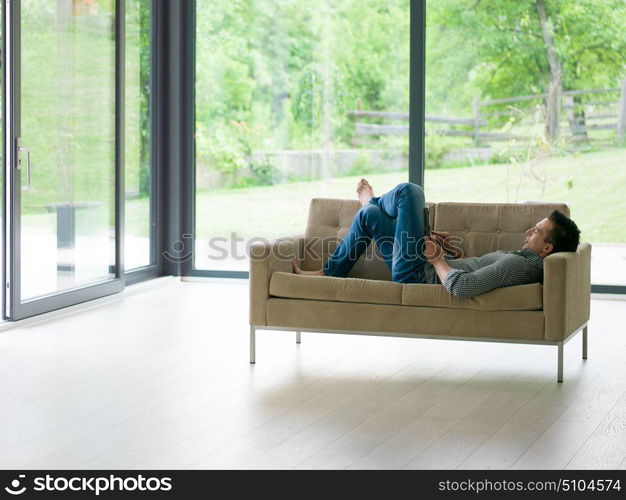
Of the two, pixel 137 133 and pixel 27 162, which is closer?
pixel 27 162

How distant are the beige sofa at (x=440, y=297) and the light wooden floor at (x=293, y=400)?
0.23m

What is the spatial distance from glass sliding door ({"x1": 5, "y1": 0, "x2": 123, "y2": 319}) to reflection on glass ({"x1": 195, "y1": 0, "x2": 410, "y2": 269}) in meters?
0.96

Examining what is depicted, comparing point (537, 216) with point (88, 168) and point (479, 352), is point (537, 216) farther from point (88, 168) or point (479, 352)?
point (88, 168)

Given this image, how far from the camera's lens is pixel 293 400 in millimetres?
4117

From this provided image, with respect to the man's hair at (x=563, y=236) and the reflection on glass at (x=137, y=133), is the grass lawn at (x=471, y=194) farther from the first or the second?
the man's hair at (x=563, y=236)

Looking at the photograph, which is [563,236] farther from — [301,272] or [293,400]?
[293,400]

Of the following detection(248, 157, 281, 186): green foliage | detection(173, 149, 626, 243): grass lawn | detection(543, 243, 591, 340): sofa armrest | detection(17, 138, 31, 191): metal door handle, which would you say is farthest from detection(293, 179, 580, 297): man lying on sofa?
detection(248, 157, 281, 186): green foliage

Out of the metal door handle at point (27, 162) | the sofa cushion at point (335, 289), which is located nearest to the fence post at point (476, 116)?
the sofa cushion at point (335, 289)

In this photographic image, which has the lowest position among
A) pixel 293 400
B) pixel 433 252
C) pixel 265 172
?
pixel 293 400

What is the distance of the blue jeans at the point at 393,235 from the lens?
15.3 ft

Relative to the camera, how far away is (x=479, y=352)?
511 centimetres

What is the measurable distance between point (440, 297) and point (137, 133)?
336cm

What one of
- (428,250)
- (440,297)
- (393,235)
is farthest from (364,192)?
(440,297)

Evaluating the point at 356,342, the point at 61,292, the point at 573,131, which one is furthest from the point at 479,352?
the point at 61,292
